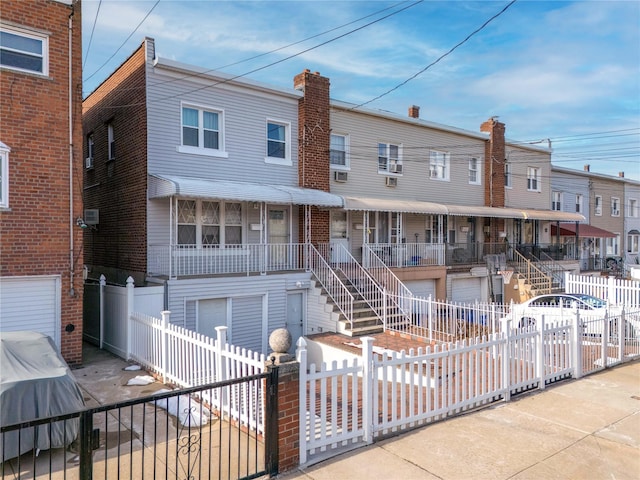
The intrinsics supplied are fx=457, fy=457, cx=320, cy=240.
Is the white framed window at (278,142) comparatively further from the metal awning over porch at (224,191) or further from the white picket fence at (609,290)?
the white picket fence at (609,290)

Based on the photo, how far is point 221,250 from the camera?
1359 centimetres

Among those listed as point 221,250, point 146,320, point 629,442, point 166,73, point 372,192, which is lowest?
point 629,442

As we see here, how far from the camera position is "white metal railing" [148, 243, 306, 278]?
12602 mm

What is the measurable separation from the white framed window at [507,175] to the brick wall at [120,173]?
18157mm

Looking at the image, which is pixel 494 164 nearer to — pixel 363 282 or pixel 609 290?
pixel 609 290

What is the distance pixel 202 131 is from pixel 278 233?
4078 millimetres

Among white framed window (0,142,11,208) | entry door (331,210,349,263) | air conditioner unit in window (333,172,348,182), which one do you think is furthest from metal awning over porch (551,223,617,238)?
white framed window (0,142,11,208)

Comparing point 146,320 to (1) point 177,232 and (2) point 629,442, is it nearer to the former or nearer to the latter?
(1) point 177,232

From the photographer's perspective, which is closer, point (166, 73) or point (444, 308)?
point (444, 308)

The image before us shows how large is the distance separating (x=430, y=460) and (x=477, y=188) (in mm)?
19022

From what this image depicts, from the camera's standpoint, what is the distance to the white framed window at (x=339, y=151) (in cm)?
1703

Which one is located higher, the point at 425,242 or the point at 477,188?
the point at 477,188

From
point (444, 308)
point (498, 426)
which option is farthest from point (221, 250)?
point (498, 426)

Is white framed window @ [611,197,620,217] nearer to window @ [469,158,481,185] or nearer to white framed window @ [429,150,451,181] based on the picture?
window @ [469,158,481,185]
